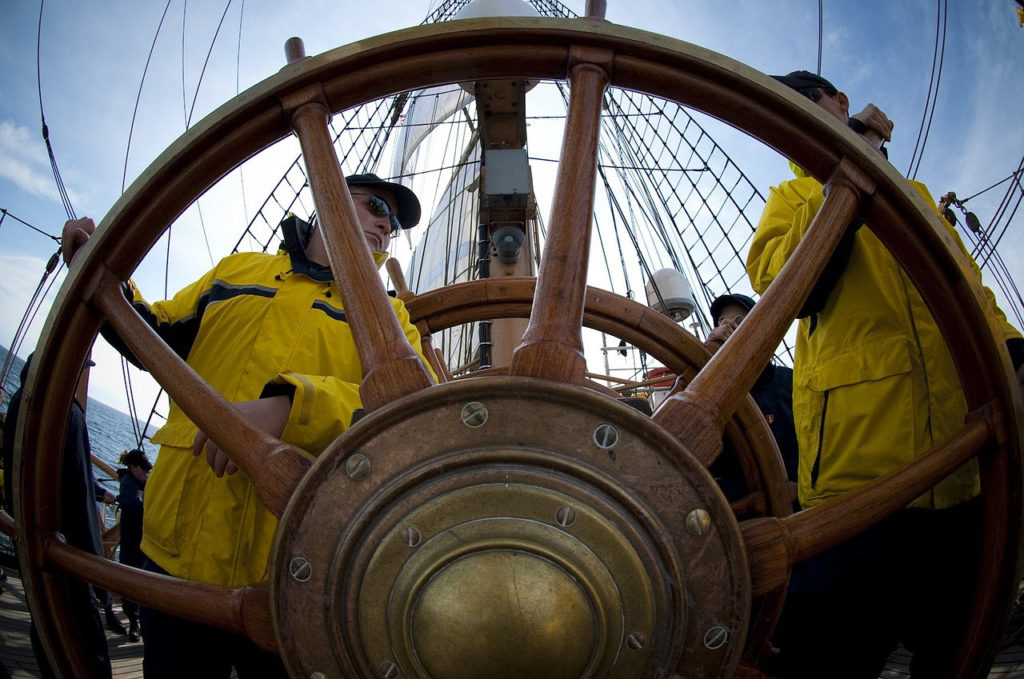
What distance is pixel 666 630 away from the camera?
545mm

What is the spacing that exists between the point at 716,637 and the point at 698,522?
116 mm

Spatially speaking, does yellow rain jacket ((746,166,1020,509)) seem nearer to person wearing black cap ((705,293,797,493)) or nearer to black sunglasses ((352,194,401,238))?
black sunglasses ((352,194,401,238))

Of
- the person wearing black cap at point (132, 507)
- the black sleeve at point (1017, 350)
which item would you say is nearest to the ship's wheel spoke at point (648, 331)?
the black sleeve at point (1017, 350)

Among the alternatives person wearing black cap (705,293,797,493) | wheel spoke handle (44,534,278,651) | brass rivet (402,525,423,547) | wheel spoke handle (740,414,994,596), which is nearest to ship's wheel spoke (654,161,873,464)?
wheel spoke handle (740,414,994,596)

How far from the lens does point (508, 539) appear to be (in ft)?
1.75

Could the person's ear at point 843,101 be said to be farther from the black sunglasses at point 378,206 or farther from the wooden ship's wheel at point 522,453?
the black sunglasses at point 378,206

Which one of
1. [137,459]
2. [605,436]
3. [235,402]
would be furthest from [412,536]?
[137,459]

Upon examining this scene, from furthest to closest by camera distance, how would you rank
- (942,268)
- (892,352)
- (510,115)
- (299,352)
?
(510,115) → (299,352) → (892,352) → (942,268)

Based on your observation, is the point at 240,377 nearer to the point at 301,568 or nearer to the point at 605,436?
the point at 301,568

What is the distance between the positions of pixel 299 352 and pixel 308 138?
1.45ft

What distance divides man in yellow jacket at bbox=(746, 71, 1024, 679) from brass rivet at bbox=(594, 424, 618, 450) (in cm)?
53

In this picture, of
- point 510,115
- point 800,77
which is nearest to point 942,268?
point 800,77

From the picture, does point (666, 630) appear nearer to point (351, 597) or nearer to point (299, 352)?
point (351, 597)

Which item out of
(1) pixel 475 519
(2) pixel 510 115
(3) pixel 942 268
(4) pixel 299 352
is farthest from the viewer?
(2) pixel 510 115
